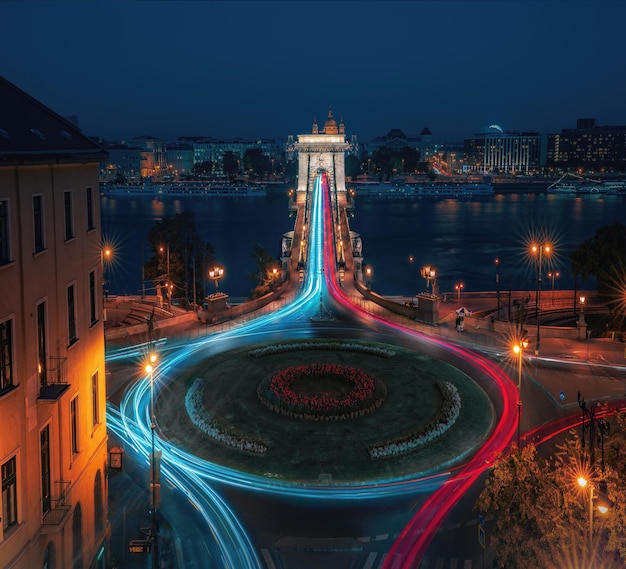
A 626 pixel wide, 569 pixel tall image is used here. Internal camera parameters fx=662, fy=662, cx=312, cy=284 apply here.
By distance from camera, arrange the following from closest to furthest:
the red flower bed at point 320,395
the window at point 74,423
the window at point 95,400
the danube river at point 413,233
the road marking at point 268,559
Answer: the window at point 74,423, the road marking at point 268,559, the window at point 95,400, the red flower bed at point 320,395, the danube river at point 413,233

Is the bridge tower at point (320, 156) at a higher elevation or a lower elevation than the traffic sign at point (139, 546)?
higher

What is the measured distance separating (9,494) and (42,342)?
2.89 metres

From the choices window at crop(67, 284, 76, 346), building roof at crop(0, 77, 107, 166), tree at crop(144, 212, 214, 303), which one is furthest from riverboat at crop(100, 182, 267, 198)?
window at crop(67, 284, 76, 346)

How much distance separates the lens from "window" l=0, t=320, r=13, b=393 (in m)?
11.1

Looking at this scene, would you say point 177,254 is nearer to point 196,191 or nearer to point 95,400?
point 95,400

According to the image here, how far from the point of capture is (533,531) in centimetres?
1279

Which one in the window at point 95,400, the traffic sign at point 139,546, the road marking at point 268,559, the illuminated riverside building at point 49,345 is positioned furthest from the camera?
the window at point 95,400

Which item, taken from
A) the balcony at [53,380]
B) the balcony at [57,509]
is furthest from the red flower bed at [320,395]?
the balcony at [53,380]

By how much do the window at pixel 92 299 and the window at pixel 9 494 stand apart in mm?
5133

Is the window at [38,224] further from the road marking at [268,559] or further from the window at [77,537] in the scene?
the road marking at [268,559]

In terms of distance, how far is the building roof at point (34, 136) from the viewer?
11445 millimetres

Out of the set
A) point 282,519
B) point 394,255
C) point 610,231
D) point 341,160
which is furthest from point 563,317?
point 341,160

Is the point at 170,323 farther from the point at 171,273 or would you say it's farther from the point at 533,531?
the point at 533,531

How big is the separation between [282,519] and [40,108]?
38.1 ft
